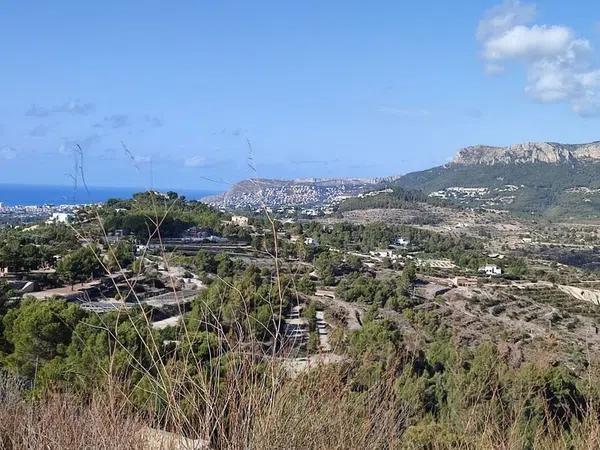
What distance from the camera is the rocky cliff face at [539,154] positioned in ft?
314

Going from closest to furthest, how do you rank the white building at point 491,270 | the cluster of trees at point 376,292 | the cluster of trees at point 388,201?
the cluster of trees at point 376,292
the white building at point 491,270
the cluster of trees at point 388,201

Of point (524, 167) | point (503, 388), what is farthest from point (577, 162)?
point (503, 388)

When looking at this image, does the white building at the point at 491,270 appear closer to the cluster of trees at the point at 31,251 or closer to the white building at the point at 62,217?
the cluster of trees at the point at 31,251

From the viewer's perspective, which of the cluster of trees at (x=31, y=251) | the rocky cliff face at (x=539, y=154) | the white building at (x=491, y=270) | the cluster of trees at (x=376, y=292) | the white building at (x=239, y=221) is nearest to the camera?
the cluster of trees at (x=31, y=251)

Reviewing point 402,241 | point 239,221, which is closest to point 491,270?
point 402,241

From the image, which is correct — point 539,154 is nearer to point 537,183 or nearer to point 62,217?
point 537,183

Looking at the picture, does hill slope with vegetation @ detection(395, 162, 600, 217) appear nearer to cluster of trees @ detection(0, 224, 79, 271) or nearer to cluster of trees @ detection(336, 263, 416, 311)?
cluster of trees @ detection(336, 263, 416, 311)

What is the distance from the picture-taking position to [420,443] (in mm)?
2420

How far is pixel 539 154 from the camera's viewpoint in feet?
323

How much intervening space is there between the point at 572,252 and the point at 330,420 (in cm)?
5081

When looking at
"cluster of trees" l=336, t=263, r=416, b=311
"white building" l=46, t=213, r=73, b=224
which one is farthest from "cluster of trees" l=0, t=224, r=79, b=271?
"cluster of trees" l=336, t=263, r=416, b=311

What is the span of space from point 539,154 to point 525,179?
38.1ft

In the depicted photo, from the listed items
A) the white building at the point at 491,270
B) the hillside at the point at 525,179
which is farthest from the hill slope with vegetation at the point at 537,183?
the white building at the point at 491,270

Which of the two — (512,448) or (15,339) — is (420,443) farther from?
(15,339)
